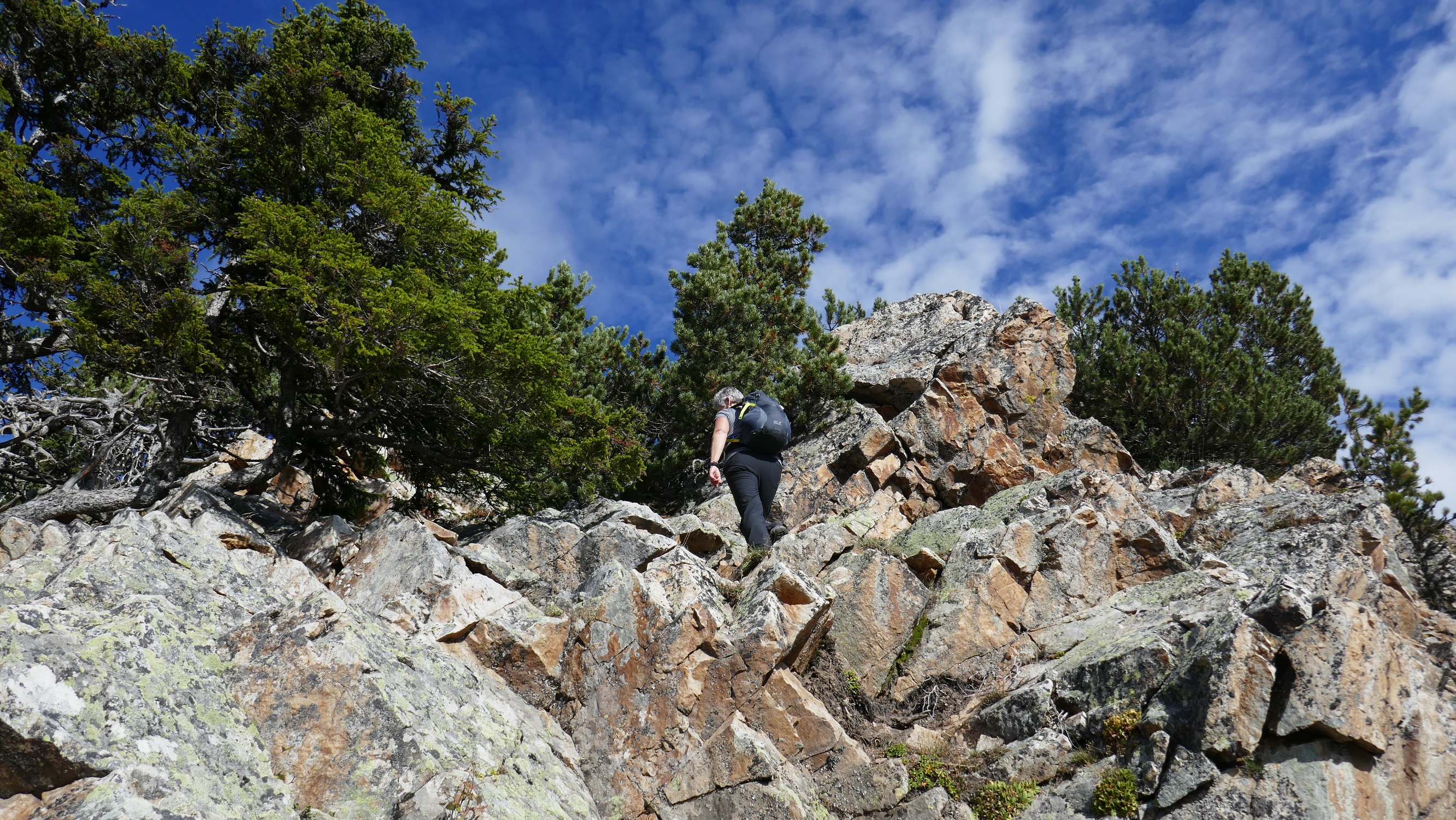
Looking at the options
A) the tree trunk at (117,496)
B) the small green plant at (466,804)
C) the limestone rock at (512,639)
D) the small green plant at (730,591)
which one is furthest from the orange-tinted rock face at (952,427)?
the small green plant at (466,804)

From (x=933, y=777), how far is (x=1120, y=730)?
1625mm

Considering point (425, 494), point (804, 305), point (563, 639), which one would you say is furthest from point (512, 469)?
point (804, 305)

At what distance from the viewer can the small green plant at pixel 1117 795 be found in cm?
625

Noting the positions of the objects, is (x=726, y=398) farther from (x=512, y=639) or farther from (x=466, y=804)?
(x=466, y=804)

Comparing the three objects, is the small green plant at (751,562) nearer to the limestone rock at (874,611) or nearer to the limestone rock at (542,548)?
the limestone rock at (874,611)

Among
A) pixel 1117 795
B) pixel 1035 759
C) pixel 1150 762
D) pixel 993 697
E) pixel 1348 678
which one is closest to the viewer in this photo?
pixel 1348 678

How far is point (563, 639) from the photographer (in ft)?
26.0

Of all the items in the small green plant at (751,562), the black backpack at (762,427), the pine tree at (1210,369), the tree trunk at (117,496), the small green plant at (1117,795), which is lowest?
the tree trunk at (117,496)

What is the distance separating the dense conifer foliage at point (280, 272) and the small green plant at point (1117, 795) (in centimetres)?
774

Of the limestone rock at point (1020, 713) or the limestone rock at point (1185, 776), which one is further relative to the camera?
the limestone rock at point (1020, 713)

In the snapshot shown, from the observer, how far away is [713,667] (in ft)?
24.9

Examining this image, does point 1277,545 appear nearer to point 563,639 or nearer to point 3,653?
point 563,639

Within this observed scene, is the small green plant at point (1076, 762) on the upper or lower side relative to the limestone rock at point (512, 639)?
upper

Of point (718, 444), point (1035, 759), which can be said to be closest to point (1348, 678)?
point (1035, 759)
